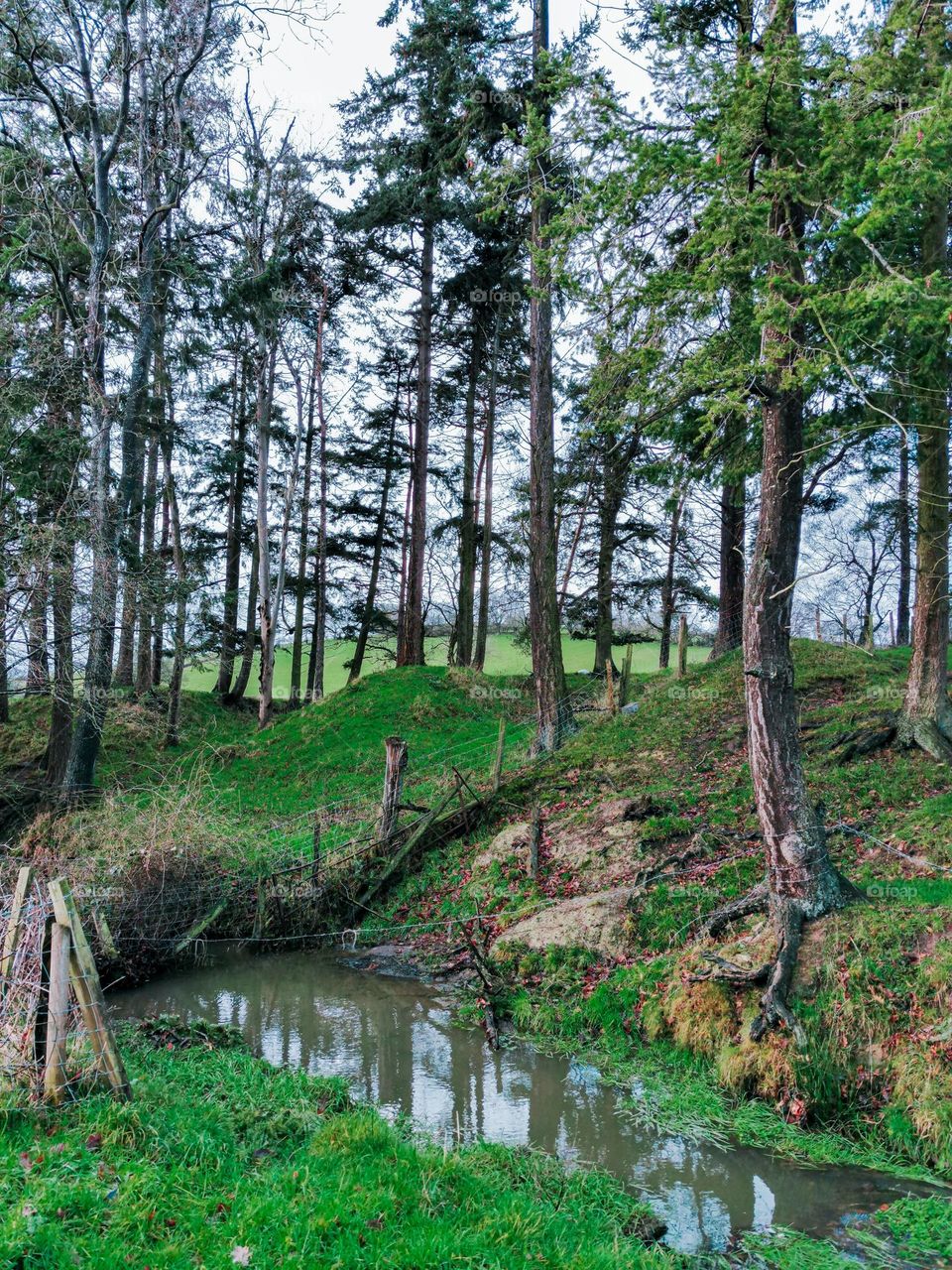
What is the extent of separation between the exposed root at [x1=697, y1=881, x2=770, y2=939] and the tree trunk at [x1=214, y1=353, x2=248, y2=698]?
20186 millimetres

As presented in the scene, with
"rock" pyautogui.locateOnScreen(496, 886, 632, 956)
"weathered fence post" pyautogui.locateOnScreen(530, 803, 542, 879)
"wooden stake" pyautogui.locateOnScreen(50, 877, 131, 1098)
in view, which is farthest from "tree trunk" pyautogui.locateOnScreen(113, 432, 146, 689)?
"rock" pyautogui.locateOnScreen(496, 886, 632, 956)

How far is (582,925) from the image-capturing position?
8555mm

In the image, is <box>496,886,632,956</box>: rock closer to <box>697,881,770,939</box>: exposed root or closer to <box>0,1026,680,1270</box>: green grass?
<box>697,881,770,939</box>: exposed root

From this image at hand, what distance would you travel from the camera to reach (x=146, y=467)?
81.9 ft

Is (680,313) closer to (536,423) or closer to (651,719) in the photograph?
(536,423)

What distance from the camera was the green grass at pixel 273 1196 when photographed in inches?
139

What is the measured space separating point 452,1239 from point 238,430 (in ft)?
88.2

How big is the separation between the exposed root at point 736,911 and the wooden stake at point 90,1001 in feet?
16.7

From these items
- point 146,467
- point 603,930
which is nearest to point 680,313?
point 603,930

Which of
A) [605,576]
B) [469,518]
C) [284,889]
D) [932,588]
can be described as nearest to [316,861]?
[284,889]

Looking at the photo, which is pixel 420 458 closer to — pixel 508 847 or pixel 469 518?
pixel 469 518

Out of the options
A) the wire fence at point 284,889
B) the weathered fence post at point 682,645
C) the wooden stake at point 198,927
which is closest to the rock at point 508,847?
the wire fence at point 284,889

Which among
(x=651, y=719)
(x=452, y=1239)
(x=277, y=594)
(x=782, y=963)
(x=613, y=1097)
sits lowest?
(x=613, y=1097)

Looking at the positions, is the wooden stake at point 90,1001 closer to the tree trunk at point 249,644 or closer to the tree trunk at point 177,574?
the tree trunk at point 177,574
